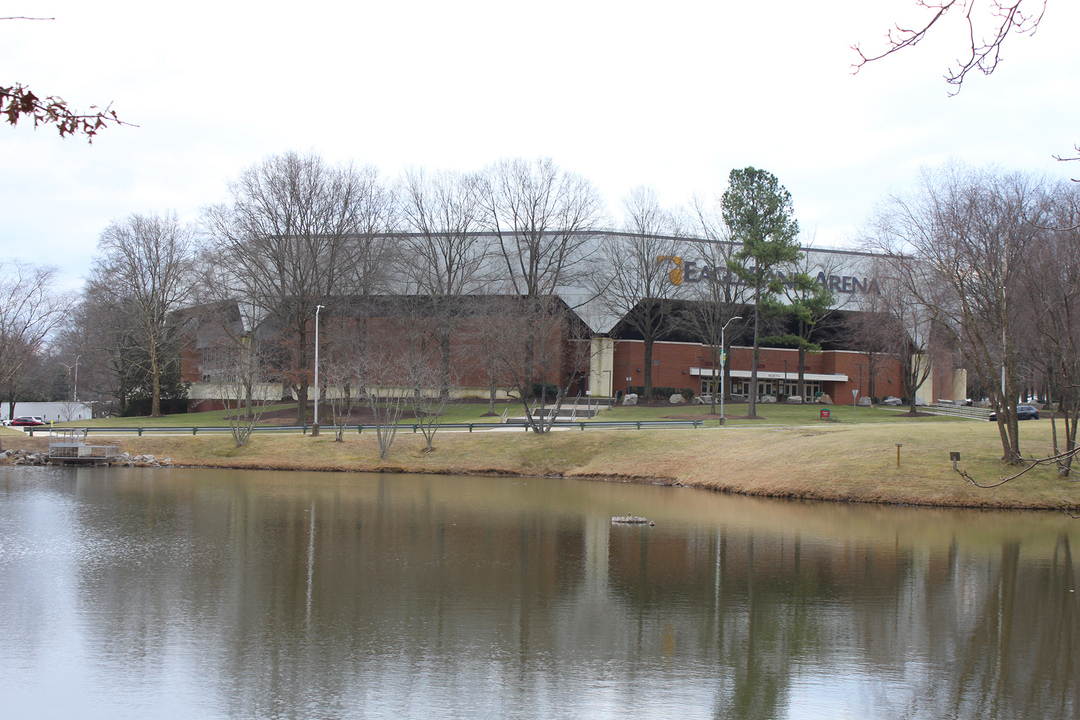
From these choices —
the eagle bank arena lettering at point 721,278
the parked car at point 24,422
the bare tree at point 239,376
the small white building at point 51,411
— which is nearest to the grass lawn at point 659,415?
the bare tree at point 239,376

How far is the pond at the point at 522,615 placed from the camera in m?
10.3

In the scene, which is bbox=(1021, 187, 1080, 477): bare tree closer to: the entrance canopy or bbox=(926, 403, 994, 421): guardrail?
bbox=(926, 403, 994, 421): guardrail

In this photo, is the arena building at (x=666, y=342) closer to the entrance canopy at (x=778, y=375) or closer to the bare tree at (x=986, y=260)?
the entrance canopy at (x=778, y=375)

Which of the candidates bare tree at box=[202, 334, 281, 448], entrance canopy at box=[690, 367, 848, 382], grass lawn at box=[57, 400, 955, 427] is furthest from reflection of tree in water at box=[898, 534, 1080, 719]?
entrance canopy at box=[690, 367, 848, 382]

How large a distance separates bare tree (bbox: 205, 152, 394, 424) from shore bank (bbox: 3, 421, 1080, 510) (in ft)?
34.4

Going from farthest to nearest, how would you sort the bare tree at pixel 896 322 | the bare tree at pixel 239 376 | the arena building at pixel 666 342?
the arena building at pixel 666 342
the bare tree at pixel 896 322
the bare tree at pixel 239 376

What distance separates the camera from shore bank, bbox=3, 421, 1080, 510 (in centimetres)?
3089

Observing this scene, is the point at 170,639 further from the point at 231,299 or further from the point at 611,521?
the point at 231,299

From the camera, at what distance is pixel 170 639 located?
12227 mm

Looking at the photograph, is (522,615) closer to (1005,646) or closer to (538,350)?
(1005,646)

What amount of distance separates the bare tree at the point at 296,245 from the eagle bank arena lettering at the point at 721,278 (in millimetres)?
24543

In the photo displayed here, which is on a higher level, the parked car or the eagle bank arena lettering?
the eagle bank arena lettering

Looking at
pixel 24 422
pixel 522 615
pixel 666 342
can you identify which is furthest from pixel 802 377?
pixel 24 422

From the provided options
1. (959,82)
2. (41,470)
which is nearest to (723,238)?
(41,470)
